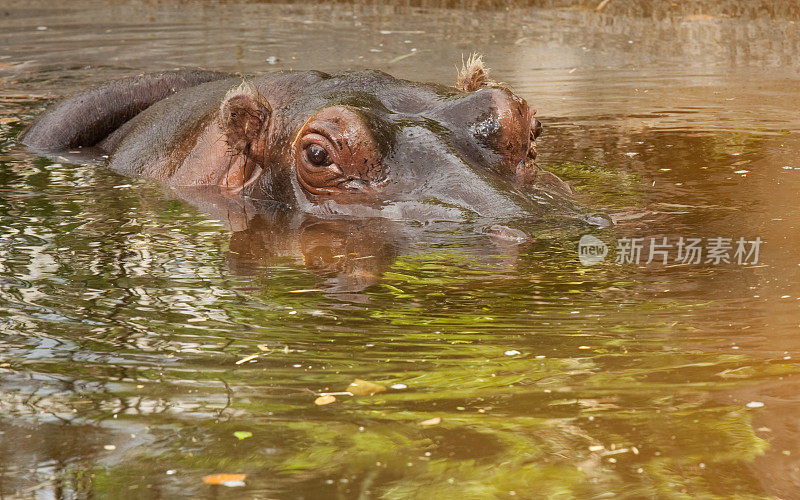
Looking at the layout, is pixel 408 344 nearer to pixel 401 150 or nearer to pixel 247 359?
pixel 247 359

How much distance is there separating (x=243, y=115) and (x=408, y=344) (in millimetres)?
3039

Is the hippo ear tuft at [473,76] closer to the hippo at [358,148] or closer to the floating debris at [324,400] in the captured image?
the hippo at [358,148]

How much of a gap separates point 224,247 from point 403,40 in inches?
344

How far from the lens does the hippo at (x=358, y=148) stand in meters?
5.75

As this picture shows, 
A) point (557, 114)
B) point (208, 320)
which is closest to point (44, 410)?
point (208, 320)

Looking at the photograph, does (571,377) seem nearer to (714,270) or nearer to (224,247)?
(714,270)

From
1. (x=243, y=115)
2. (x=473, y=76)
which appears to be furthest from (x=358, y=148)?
(x=473, y=76)

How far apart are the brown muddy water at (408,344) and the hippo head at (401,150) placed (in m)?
0.26

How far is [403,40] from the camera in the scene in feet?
45.3

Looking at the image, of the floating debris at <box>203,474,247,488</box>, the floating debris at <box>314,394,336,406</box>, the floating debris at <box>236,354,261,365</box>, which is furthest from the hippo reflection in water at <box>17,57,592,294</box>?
the floating debris at <box>203,474,247,488</box>

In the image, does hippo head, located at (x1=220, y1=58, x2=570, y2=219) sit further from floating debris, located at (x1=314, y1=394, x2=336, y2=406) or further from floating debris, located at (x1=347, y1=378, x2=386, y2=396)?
floating debris, located at (x1=314, y1=394, x2=336, y2=406)

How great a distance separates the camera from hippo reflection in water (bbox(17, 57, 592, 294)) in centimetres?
574

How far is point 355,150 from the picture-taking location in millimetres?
5898

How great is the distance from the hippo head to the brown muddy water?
0.26m
